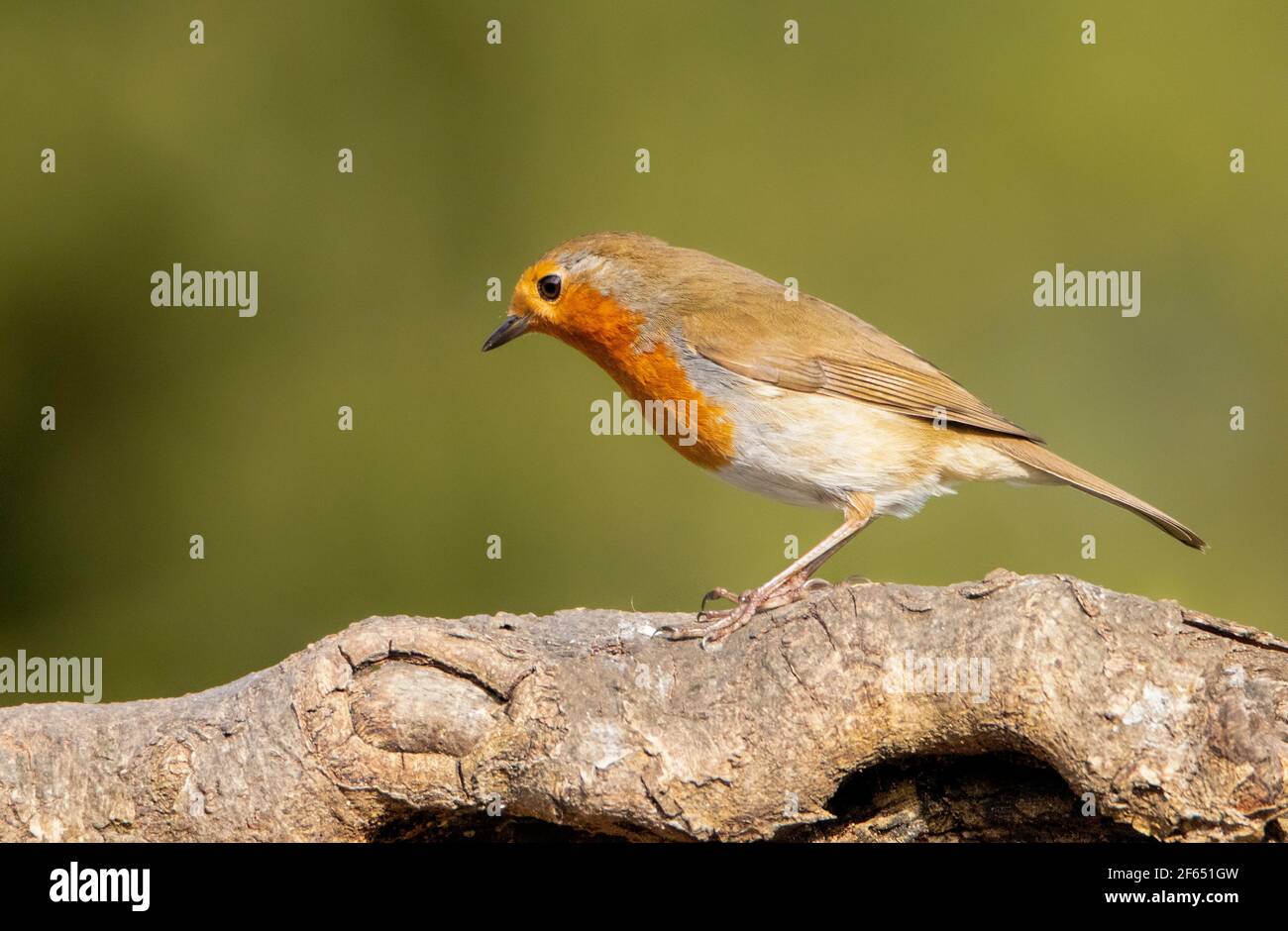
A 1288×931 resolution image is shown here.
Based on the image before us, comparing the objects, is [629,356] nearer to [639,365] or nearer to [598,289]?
[639,365]

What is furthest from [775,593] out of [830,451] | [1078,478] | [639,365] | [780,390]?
[1078,478]

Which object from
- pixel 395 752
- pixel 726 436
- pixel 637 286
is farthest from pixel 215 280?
pixel 395 752

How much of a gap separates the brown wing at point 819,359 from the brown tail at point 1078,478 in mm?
53

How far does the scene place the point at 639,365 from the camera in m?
4.71

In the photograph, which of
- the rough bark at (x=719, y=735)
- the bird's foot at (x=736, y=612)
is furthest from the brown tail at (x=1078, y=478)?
the rough bark at (x=719, y=735)

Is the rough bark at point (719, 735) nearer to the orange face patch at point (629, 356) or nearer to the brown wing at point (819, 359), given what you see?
the orange face patch at point (629, 356)

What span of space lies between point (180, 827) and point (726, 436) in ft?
6.83

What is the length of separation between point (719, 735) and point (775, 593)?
0.90 meters

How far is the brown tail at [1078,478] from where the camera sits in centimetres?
454

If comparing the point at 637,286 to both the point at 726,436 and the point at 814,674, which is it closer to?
the point at 726,436

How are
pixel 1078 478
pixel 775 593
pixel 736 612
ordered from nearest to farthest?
pixel 736 612 < pixel 775 593 < pixel 1078 478

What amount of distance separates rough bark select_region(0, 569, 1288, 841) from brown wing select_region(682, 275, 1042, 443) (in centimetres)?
129

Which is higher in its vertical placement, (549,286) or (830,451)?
(549,286)
